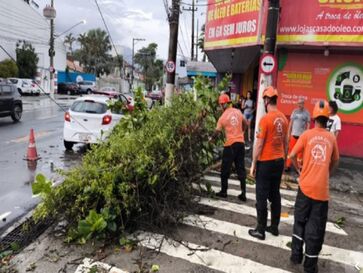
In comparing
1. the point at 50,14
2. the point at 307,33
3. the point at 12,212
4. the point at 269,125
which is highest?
the point at 50,14

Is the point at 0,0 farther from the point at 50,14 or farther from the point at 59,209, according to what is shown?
the point at 59,209

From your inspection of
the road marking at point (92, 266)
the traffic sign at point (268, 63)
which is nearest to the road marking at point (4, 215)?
the road marking at point (92, 266)

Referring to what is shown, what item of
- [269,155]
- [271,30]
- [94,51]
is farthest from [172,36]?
[94,51]

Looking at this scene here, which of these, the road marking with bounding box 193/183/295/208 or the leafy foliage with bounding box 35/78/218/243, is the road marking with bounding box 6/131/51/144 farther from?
the road marking with bounding box 193/183/295/208

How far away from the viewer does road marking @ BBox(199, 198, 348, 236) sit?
554cm

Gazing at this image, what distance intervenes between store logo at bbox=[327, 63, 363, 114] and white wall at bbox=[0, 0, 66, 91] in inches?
1437

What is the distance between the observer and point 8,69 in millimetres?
39531

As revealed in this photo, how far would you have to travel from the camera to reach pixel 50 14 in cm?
3409

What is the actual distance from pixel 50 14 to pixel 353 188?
32.6m

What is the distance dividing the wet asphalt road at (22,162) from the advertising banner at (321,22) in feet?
22.4

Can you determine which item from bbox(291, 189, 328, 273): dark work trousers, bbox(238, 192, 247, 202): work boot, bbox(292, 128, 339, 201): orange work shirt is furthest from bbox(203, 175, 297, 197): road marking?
bbox(292, 128, 339, 201): orange work shirt

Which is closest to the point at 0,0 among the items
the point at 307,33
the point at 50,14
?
the point at 50,14

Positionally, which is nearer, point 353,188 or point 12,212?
point 12,212

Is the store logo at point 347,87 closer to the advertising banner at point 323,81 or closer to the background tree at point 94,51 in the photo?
the advertising banner at point 323,81
